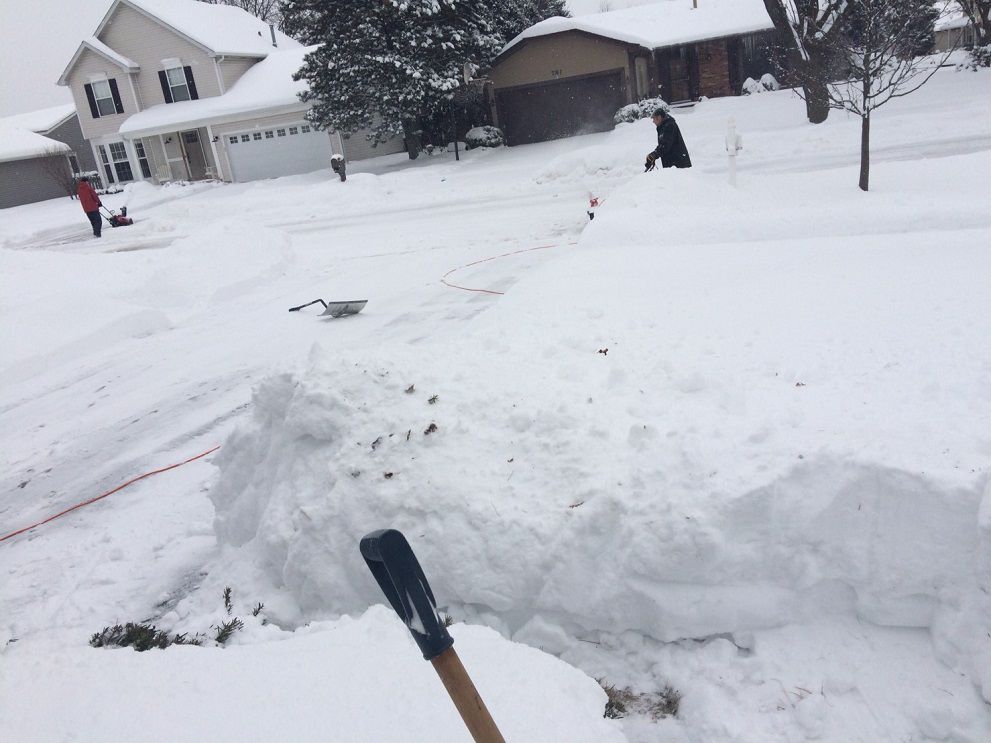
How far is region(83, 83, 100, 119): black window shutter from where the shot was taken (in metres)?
34.4

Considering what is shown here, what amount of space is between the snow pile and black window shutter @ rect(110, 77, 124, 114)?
37495 mm

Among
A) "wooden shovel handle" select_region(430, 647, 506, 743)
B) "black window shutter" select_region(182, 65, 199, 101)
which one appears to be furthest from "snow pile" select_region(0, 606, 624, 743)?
"black window shutter" select_region(182, 65, 199, 101)

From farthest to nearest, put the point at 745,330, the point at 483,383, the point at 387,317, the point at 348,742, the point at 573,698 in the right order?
the point at 387,317, the point at 745,330, the point at 483,383, the point at 573,698, the point at 348,742

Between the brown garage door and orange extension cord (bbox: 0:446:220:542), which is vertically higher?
the brown garage door

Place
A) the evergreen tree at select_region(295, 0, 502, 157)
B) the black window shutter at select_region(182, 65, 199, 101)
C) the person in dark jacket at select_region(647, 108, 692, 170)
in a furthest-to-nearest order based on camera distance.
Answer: the black window shutter at select_region(182, 65, 199, 101) → the evergreen tree at select_region(295, 0, 502, 157) → the person in dark jacket at select_region(647, 108, 692, 170)

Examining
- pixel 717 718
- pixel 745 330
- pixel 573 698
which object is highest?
pixel 745 330

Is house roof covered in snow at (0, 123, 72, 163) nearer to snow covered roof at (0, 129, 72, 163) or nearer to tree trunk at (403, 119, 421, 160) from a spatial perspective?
snow covered roof at (0, 129, 72, 163)

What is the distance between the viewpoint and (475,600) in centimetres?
365

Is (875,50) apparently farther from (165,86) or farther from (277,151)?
(165,86)

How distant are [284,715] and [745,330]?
399 centimetres

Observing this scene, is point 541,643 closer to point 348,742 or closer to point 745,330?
point 348,742

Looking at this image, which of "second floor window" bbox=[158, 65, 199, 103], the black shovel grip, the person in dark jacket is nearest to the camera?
the black shovel grip

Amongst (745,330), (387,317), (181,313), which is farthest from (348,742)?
(181,313)

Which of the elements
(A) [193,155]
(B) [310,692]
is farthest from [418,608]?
(A) [193,155]
